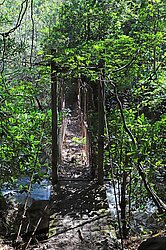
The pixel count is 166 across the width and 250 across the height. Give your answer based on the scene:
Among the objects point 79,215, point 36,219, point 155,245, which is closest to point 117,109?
point 79,215

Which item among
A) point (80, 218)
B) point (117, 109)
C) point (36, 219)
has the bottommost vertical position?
point (36, 219)

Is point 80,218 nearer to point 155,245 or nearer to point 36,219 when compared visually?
point 36,219

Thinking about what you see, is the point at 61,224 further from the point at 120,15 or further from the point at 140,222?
the point at 120,15

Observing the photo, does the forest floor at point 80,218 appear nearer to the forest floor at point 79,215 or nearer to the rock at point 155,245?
the forest floor at point 79,215

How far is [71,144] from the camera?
5027mm

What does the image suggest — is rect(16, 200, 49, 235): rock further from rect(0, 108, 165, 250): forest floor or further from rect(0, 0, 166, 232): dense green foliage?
rect(0, 0, 166, 232): dense green foliage

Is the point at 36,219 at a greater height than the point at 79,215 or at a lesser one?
lesser

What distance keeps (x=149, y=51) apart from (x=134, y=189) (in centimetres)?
120

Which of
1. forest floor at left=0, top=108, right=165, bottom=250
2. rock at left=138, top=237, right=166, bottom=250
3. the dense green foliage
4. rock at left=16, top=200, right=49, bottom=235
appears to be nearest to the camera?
rock at left=138, top=237, right=166, bottom=250

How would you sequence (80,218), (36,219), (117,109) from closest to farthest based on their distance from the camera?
(80,218) < (117,109) < (36,219)

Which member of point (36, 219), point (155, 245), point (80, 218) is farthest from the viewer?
point (36, 219)

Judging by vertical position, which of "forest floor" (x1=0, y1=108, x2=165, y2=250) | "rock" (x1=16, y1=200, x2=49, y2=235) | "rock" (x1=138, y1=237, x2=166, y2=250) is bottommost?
"rock" (x1=16, y1=200, x2=49, y2=235)

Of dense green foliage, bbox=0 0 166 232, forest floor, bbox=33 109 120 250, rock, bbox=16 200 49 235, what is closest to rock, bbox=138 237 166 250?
dense green foliage, bbox=0 0 166 232

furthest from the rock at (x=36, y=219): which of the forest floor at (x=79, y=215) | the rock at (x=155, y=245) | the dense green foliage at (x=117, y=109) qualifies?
the rock at (x=155, y=245)
